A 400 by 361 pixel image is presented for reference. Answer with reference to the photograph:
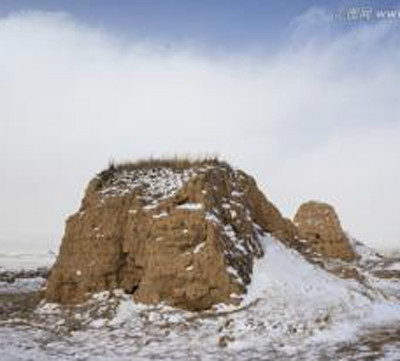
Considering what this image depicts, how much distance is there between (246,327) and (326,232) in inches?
1282

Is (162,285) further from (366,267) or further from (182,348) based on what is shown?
(366,267)

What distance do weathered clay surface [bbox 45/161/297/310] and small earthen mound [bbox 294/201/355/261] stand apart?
2544cm

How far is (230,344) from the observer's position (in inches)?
533

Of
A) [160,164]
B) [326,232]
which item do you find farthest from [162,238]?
[326,232]

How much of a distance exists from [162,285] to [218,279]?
1.59 m

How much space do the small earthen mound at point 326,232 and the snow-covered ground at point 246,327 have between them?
26478 mm

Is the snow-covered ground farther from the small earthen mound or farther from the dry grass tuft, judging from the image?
the small earthen mound

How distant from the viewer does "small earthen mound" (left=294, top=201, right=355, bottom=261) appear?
4575cm

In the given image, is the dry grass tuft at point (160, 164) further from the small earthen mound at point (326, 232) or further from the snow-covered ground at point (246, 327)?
the small earthen mound at point (326, 232)

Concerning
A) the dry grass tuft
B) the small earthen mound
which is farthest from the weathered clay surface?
the small earthen mound

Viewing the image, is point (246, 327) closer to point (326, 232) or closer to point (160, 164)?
point (160, 164)

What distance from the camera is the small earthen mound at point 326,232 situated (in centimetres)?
4575

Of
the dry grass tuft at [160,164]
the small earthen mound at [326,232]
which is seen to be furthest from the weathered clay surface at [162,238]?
the small earthen mound at [326,232]

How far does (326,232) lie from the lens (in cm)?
4609
